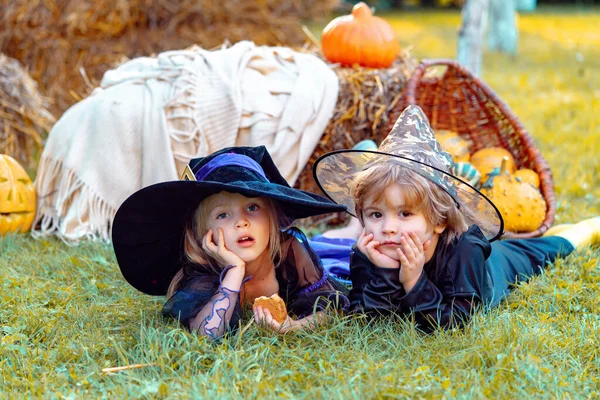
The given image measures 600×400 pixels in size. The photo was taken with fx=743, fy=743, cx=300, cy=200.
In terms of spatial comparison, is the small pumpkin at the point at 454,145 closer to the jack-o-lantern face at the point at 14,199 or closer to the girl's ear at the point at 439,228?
the girl's ear at the point at 439,228

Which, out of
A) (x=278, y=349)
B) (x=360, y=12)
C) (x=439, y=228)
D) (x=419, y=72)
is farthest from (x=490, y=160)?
(x=278, y=349)

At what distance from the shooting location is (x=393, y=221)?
9.21ft

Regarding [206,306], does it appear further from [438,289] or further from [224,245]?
[438,289]

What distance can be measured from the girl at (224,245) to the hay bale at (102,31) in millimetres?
4464

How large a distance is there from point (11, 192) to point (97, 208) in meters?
0.50

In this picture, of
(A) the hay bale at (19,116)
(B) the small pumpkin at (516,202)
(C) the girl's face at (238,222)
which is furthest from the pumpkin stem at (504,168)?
(A) the hay bale at (19,116)

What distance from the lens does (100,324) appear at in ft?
9.82

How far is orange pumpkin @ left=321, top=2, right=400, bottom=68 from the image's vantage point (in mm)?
4855

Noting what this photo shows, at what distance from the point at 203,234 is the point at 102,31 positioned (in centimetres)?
503

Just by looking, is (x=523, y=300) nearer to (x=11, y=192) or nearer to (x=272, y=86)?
(x=272, y=86)

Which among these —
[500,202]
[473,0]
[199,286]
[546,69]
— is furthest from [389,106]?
[546,69]

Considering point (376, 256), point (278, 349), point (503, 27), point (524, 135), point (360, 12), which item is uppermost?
point (360, 12)

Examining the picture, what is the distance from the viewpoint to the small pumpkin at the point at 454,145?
455 cm

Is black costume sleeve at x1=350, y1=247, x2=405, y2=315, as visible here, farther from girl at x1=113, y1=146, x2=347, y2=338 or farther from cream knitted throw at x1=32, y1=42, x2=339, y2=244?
cream knitted throw at x1=32, y1=42, x2=339, y2=244
